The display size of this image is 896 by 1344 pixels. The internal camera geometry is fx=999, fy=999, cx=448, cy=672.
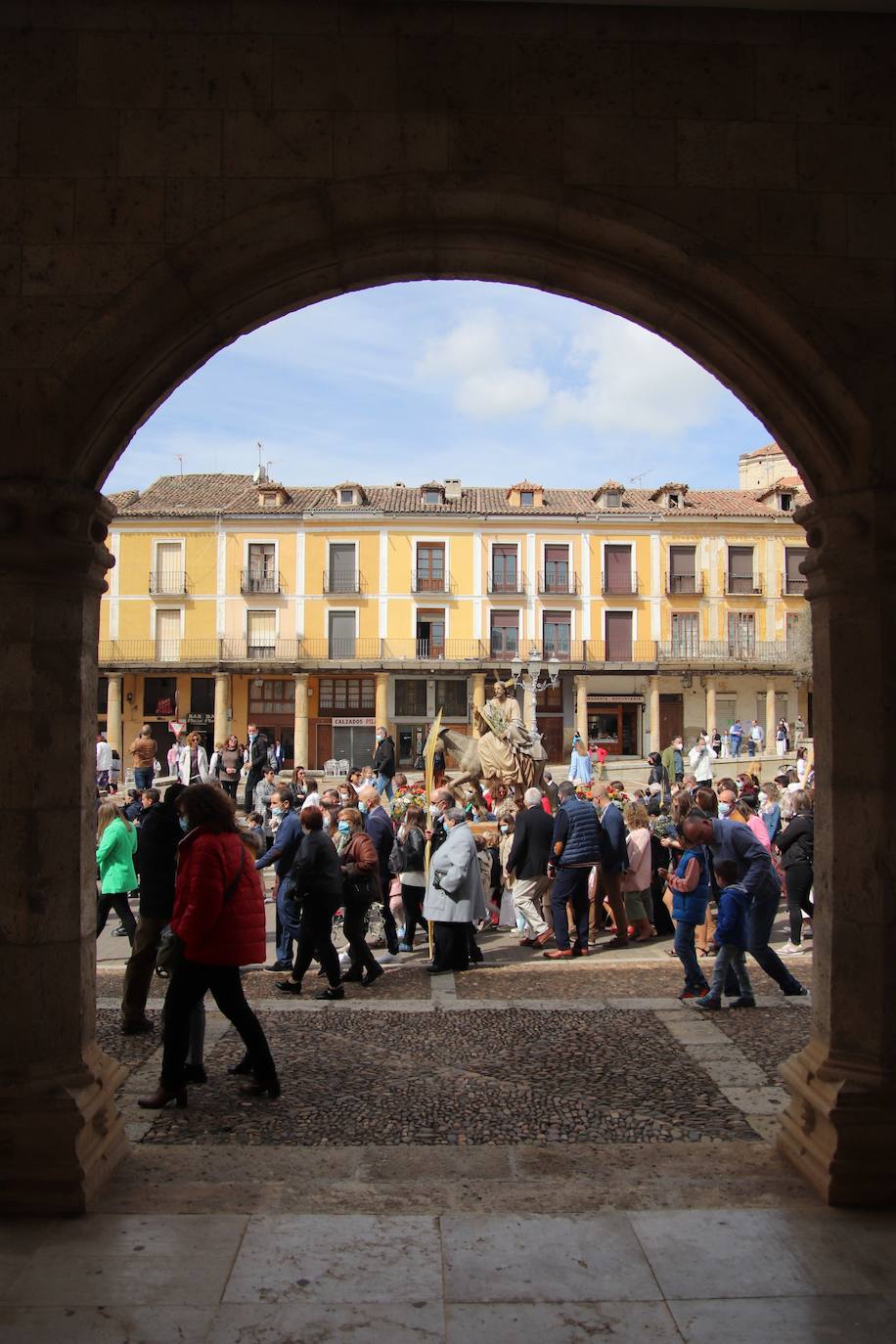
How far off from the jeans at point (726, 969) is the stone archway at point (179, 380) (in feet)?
7.61

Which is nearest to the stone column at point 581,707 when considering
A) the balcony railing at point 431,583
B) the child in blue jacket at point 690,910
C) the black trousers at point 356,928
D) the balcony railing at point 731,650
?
the balcony railing at point 731,650

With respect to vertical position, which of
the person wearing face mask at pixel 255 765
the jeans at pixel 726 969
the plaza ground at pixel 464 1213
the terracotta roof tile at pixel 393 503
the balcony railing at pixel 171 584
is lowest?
the plaza ground at pixel 464 1213

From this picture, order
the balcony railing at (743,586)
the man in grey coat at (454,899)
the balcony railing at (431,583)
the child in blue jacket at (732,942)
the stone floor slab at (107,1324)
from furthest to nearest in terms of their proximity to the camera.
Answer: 1. the balcony railing at (743,586)
2. the balcony railing at (431,583)
3. the man in grey coat at (454,899)
4. the child in blue jacket at (732,942)
5. the stone floor slab at (107,1324)

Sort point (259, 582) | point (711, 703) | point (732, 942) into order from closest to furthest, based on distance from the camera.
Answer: point (732, 942) → point (711, 703) → point (259, 582)

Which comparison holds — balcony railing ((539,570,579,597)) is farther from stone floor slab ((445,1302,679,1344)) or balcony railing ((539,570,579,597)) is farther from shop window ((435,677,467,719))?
stone floor slab ((445,1302,679,1344))

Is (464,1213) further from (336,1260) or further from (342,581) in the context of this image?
(342,581)

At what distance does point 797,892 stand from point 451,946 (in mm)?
2908

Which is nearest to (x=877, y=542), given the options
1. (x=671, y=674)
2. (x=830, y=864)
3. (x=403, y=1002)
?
(x=830, y=864)

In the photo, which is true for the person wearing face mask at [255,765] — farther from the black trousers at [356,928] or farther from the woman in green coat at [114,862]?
the black trousers at [356,928]

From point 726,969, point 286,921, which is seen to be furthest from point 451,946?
point 726,969

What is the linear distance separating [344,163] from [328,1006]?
490 centimetres

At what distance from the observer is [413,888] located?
341 inches

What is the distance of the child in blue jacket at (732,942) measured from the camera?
6.26m

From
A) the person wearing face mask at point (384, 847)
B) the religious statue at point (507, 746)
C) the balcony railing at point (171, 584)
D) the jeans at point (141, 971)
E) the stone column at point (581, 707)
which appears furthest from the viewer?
the balcony railing at point (171, 584)
